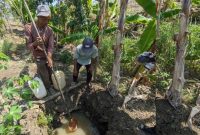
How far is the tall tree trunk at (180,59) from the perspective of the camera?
5.04m

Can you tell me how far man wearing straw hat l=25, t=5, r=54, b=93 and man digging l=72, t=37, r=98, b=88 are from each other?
49cm

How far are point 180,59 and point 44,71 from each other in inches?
87.5

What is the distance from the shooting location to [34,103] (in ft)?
19.2

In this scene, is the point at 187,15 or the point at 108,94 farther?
the point at 108,94

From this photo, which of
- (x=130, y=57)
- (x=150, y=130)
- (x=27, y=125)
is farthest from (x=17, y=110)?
(x=130, y=57)

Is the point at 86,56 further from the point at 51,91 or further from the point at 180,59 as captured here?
the point at 180,59

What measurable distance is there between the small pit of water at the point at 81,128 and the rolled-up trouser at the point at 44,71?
2.27 ft

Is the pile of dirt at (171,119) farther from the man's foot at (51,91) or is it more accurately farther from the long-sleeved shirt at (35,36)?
the long-sleeved shirt at (35,36)

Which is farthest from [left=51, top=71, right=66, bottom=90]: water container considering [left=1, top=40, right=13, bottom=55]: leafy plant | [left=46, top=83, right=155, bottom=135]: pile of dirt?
[left=1, top=40, right=13, bottom=55]: leafy plant

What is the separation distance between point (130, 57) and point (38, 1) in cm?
253

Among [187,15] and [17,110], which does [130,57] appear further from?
[17,110]

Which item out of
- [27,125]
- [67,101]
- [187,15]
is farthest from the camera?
[67,101]

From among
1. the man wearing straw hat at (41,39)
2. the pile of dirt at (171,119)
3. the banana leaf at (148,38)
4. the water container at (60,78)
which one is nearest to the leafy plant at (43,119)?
the water container at (60,78)

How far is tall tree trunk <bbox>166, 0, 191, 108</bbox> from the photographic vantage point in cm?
504
